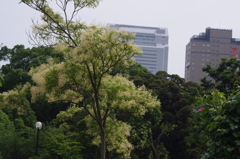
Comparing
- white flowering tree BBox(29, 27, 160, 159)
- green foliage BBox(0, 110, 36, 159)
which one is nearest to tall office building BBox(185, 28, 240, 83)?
green foliage BBox(0, 110, 36, 159)

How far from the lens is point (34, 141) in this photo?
68.6 ft

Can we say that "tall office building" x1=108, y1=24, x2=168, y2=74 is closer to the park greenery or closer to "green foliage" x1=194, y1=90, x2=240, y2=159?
the park greenery

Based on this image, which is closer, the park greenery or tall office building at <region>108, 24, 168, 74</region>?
the park greenery

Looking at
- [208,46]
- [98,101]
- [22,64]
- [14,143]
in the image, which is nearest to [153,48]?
[208,46]

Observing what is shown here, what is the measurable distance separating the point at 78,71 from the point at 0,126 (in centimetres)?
723

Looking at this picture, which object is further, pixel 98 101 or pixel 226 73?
pixel 226 73

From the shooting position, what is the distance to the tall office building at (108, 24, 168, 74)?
18862 cm

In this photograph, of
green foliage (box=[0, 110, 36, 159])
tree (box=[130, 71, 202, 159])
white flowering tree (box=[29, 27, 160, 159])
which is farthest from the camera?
tree (box=[130, 71, 202, 159])

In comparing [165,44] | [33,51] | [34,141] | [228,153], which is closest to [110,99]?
[34,141]

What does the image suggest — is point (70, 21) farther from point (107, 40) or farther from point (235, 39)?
point (235, 39)

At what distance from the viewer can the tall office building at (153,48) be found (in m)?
189

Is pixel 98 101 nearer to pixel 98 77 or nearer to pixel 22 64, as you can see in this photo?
pixel 98 77

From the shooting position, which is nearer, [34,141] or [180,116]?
[34,141]

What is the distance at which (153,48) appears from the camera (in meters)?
192
